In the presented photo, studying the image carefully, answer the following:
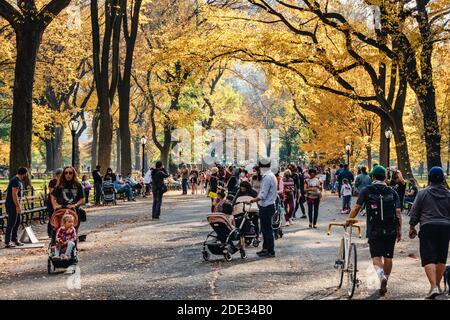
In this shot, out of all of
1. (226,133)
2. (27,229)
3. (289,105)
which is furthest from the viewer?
(226,133)

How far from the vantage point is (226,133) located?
93.4 m

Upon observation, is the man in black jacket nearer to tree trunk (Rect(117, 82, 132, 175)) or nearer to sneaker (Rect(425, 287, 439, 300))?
sneaker (Rect(425, 287, 439, 300))

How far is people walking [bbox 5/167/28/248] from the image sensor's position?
616 inches

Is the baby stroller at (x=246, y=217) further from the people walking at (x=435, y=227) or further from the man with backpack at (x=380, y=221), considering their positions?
the people walking at (x=435, y=227)


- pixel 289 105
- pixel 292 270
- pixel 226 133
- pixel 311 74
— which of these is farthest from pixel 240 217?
pixel 226 133

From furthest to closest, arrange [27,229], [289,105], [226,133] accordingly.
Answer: [226,133], [289,105], [27,229]

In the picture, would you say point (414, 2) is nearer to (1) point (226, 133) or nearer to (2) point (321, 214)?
(2) point (321, 214)

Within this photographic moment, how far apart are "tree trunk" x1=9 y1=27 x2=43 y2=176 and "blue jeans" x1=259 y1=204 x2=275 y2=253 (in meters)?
12.4

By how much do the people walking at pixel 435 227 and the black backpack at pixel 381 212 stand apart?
1.21ft

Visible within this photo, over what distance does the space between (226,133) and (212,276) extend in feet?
270

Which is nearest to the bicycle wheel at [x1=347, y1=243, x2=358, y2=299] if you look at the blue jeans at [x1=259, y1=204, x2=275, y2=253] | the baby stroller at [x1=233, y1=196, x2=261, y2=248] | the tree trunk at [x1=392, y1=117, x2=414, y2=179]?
the blue jeans at [x1=259, y1=204, x2=275, y2=253]

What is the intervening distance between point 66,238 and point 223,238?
3.02 meters

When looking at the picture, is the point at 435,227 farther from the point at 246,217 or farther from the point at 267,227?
the point at 246,217

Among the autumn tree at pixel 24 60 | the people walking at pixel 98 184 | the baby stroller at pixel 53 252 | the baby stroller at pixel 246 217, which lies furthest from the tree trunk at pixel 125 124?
the baby stroller at pixel 53 252
